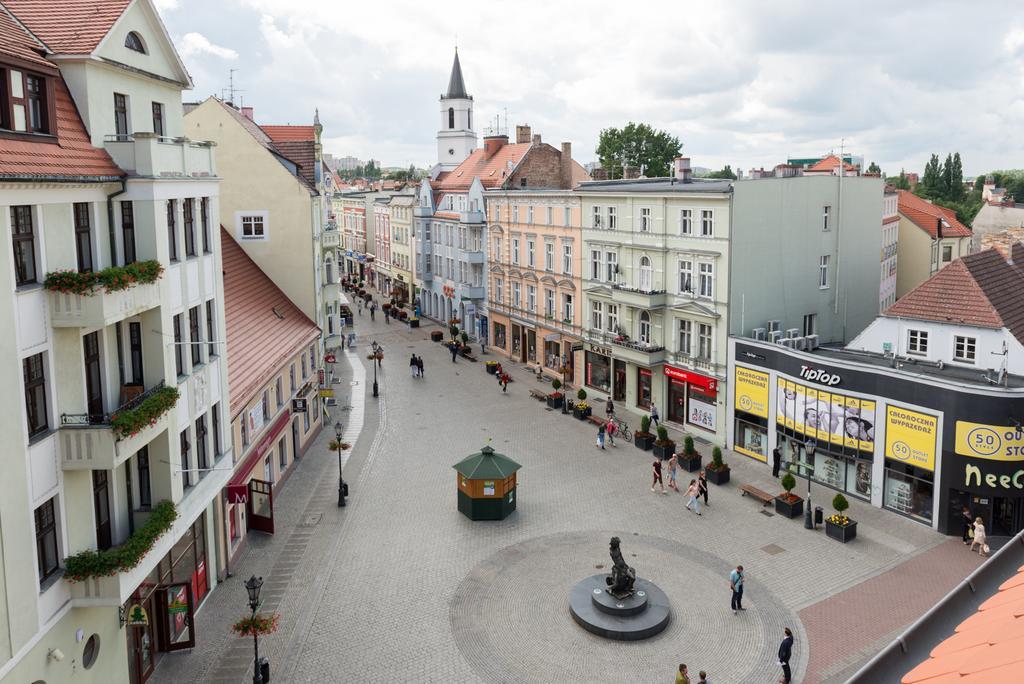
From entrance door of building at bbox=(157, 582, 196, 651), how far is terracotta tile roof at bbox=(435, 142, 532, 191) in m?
45.1

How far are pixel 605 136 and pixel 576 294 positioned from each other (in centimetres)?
5269

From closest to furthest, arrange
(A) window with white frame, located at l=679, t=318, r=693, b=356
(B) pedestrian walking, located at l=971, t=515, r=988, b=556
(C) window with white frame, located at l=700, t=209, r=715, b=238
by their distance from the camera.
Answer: (B) pedestrian walking, located at l=971, t=515, r=988, b=556 → (C) window with white frame, located at l=700, t=209, r=715, b=238 → (A) window with white frame, located at l=679, t=318, r=693, b=356

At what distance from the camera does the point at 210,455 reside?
73.7ft

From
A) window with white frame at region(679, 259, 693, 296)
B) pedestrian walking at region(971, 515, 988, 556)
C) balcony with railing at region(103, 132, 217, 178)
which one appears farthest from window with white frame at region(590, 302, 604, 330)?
balcony with railing at region(103, 132, 217, 178)

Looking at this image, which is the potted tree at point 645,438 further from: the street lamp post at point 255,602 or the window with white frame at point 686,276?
the street lamp post at point 255,602

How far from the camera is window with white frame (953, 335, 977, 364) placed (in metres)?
30.7

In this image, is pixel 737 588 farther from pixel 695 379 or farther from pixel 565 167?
pixel 565 167

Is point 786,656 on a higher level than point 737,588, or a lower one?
lower

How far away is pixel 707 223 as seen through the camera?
37625 millimetres

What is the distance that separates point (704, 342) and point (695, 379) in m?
1.86

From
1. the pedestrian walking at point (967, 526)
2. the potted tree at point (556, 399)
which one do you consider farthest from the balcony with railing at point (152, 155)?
the potted tree at point (556, 399)

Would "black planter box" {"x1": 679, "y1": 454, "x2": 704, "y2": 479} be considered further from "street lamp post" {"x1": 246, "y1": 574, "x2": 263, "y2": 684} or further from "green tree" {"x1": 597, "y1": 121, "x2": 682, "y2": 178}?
"green tree" {"x1": 597, "y1": 121, "x2": 682, "y2": 178}

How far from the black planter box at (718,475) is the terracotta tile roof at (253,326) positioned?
18.1 meters

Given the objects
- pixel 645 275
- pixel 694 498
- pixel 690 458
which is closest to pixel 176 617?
pixel 694 498
